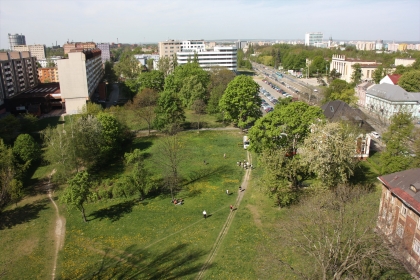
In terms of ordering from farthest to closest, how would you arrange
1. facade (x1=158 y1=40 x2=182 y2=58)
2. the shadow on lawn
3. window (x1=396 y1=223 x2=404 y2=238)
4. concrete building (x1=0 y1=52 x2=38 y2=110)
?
facade (x1=158 y1=40 x2=182 y2=58) < concrete building (x1=0 y1=52 x2=38 y2=110) < window (x1=396 y1=223 x2=404 y2=238) < the shadow on lawn

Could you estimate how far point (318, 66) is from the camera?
113375 millimetres

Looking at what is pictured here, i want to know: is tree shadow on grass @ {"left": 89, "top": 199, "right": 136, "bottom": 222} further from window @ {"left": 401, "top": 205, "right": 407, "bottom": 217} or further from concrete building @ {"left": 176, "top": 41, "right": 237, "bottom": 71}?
concrete building @ {"left": 176, "top": 41, "right": 237, "bottom": 71}

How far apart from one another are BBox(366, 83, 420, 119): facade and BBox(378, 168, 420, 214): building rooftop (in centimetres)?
3313

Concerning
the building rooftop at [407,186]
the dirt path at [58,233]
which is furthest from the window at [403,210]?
the dirt path at [58,233]

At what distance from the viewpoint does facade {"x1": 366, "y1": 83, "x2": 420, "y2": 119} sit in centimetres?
5519

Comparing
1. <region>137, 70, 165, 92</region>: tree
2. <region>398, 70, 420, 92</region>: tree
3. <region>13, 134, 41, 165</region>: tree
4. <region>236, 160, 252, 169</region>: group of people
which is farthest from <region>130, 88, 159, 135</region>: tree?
<region>398, 70, 420, 92</region>: tree

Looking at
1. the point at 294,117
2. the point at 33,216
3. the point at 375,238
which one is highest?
the point at 294,117

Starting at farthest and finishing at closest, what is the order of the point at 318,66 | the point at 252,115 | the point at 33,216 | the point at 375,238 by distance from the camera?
the point at 318,66
the point at 252,115
the point at 33,216
the point at 375,238

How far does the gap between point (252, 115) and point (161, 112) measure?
537 inches

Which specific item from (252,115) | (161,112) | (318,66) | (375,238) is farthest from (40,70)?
(375,238)

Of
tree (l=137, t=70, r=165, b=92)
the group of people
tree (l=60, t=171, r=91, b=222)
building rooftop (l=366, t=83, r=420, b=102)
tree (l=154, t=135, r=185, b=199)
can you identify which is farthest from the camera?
tree (l=137, t=70, r=165, b=92)

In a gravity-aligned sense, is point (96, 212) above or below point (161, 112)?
→ below

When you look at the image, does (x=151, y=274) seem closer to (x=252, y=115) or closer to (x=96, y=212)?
(x=96, y=212)

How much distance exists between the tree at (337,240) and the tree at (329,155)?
1719 mm
